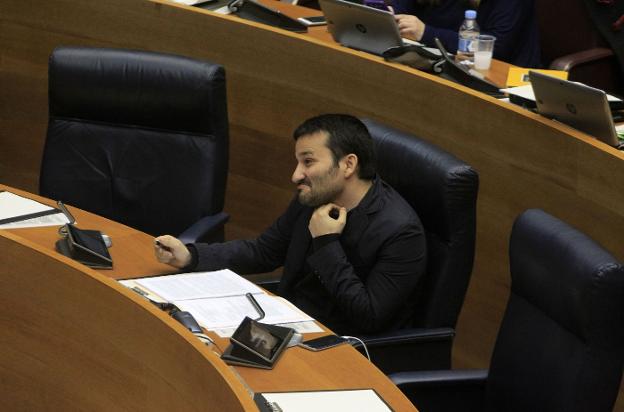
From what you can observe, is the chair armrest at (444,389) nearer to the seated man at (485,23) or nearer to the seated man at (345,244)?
the seated man at (345,244)

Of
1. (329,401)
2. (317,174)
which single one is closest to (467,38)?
(317,174)

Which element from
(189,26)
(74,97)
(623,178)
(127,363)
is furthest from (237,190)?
(127,363)

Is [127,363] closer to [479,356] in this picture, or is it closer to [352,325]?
[352,325]

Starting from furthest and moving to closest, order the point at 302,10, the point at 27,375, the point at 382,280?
the point at 302,10
the point at 382,280
the point at 27,375

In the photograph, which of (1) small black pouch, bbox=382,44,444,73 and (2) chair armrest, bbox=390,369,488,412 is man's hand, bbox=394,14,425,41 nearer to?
(1) small black pouch, bbox=382,44,444,73

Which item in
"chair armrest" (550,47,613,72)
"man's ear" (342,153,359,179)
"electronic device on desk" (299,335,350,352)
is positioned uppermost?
"man's ear" (342,153,359,179)

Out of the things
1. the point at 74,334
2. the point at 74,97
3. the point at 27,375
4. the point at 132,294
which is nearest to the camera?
the point at 132,294

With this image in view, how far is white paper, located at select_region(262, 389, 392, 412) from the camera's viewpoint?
90.0 inches

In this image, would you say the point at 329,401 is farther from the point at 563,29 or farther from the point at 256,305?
the point at 563,29

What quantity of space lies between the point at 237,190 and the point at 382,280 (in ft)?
5.72

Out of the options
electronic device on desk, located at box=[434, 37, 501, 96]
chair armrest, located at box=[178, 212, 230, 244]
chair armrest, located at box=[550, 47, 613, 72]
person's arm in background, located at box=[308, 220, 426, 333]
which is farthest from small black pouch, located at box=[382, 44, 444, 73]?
person's arm in background, located at box=[308, 220, 426, 333]

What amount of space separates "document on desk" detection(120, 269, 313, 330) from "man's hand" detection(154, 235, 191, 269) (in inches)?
4.3

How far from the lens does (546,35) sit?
5102 millimetres

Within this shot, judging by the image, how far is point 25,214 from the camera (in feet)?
10.7
